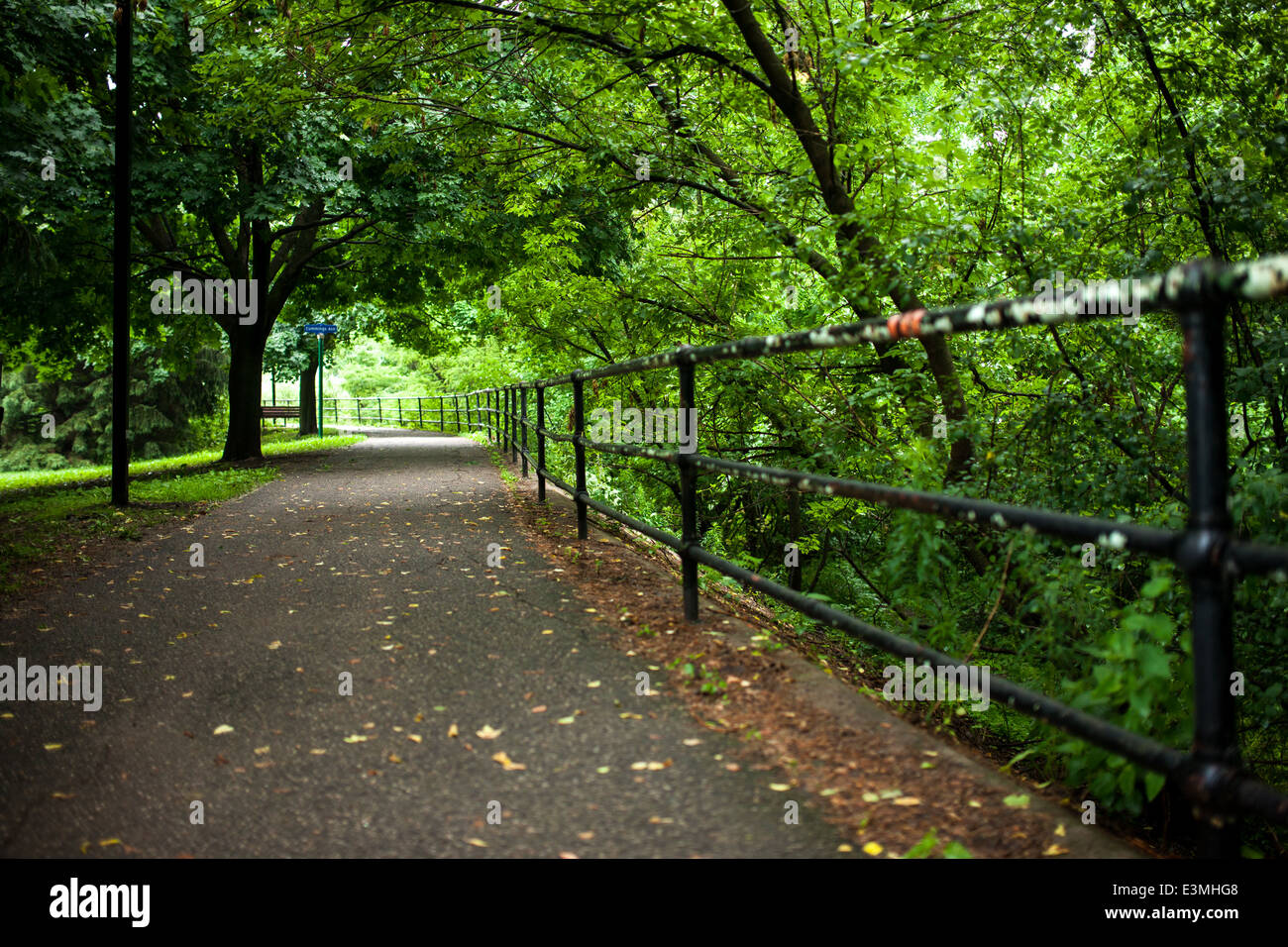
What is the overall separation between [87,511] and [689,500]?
309 inches

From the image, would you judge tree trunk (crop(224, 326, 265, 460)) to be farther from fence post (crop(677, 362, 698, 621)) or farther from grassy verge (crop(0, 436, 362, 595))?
fence post (crop(677, 362, 698, 621))

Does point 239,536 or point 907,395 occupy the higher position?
point 907,395

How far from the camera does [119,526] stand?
8578 millimetres

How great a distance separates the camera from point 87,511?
31.4 ft

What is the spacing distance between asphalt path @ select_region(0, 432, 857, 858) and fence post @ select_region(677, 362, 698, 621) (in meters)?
0.47

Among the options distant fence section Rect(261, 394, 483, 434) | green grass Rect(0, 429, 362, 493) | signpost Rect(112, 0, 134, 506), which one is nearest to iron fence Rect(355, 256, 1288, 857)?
signpost Rect(112, 0, 134, 506)

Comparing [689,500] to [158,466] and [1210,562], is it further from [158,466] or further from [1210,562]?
[158,466]

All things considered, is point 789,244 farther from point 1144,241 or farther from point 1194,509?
point 1194,509

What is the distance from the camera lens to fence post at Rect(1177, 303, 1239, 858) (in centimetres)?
186

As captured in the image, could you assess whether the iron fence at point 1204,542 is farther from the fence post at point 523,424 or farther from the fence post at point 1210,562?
the fence post at point 523,424

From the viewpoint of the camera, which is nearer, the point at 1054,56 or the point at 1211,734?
the point at 1211,734
